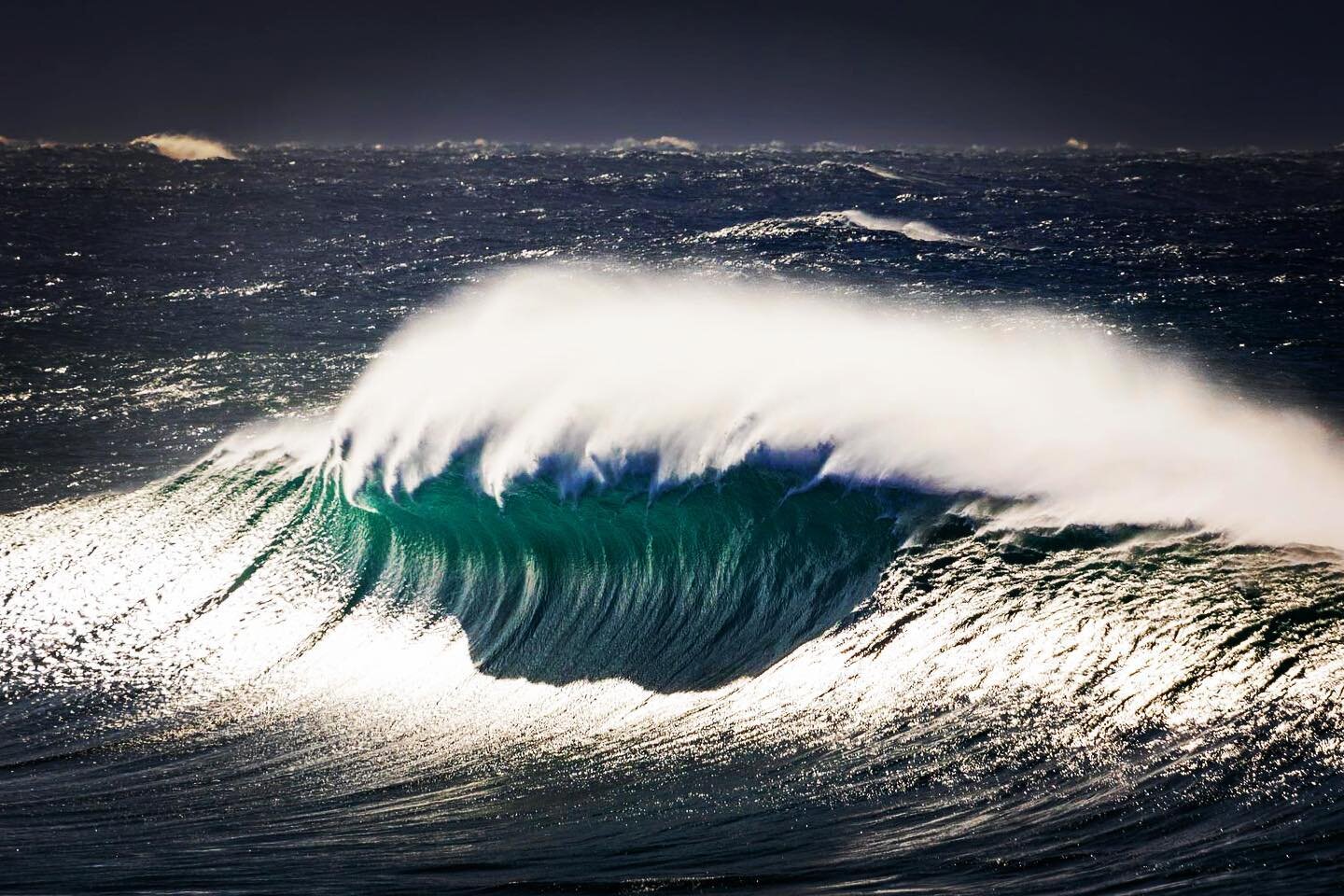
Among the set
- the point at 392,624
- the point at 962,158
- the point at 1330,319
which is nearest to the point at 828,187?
the point at 962,158

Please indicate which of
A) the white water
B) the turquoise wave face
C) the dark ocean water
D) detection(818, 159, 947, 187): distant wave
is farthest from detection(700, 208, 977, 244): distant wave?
the turquoise wave face

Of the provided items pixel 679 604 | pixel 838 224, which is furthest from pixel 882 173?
pixel 679 604

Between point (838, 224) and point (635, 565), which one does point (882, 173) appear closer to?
point (838, 224)

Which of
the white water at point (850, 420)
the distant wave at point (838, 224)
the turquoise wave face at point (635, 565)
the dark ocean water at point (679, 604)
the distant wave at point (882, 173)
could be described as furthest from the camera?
the distant wave at point (882, 173)

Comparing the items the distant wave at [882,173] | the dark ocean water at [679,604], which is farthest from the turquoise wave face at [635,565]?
the distant wave at [882,173]

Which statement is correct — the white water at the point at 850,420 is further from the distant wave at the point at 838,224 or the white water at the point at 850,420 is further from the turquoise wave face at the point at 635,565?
the distant wave at the point at 838,224

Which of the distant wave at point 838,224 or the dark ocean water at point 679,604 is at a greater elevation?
the distant wave at point 838,224
